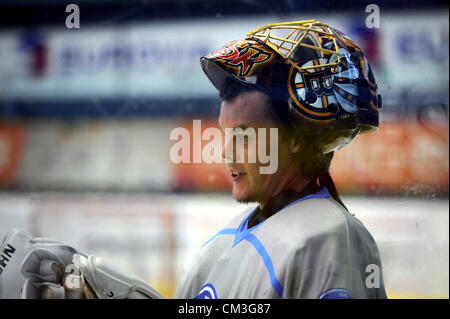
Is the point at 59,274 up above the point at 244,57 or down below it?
below

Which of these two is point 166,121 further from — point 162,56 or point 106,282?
point 106,282

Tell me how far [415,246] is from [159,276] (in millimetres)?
1069

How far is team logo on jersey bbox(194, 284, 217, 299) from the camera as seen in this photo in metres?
1.22

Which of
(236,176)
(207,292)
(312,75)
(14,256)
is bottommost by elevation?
(207,292)

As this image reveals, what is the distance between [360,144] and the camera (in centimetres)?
150

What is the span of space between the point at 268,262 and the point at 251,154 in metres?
0.30

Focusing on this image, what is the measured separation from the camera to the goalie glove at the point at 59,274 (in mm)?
1276

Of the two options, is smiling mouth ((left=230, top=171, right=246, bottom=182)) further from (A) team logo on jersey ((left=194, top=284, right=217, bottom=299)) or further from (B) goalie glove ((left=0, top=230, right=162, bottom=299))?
(B) goalie glove ((left=0, top=230, right=162, bottom=299))

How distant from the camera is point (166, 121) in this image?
1566 mm

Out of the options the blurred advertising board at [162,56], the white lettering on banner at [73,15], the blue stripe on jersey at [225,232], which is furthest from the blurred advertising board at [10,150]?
the blue stripe on jersey at [225,232]

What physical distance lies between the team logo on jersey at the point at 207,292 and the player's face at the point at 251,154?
256mm

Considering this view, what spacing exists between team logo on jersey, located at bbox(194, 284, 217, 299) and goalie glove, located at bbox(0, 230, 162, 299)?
16cm

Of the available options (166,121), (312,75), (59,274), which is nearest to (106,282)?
(59,274)

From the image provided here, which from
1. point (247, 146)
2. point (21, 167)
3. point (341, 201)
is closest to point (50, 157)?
point (21, 167)
